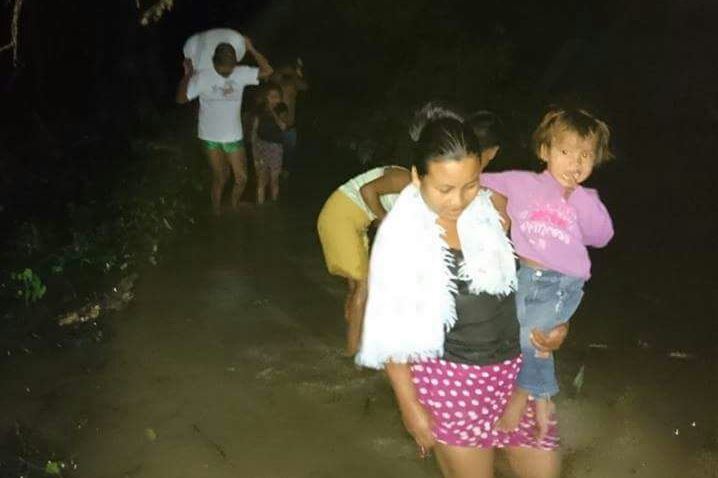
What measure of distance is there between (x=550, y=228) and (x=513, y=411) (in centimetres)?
63

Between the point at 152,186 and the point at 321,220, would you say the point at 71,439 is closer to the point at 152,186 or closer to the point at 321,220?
the point at 321,220

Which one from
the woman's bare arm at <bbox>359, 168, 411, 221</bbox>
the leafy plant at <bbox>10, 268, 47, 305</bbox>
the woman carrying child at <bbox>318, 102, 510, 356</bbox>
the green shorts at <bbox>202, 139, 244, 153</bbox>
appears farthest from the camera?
the green shorts at <bbox>202, 139, 244, 153</bbox>

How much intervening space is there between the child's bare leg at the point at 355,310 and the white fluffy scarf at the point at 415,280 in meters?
1.62

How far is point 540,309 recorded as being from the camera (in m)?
2.82

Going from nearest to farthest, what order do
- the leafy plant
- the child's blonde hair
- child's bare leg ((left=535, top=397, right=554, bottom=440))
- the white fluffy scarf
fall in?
the white fluffy scarf, the child's blonde hair, child's bare leg ((left=535, top=397, right=554, bottom=440)), the leafy plant

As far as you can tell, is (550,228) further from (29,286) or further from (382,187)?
(29,286)

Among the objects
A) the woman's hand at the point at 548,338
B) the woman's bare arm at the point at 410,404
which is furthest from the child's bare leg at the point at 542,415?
the woman's bare arm at the point at 410,404

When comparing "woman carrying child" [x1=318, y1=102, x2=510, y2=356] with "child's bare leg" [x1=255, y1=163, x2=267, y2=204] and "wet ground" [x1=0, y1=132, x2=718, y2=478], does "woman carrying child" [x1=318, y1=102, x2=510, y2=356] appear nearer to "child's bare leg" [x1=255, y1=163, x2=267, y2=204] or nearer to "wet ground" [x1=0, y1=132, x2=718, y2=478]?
"wet ground" [x1=0, y1=132, x2=718, y2=478]

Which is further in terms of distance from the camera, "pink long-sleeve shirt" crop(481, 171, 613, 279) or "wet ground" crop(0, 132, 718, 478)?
"wet ground" crop(0, 132, 718, 478)

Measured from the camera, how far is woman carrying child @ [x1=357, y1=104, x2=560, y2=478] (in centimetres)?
245

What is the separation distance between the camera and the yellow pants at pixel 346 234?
4.12m

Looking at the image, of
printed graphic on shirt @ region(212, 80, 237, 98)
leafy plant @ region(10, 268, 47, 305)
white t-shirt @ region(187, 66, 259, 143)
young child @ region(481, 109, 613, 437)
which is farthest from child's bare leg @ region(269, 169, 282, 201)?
young child @ region(481, 109, 613, 437)

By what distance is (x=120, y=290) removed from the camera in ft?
19.2

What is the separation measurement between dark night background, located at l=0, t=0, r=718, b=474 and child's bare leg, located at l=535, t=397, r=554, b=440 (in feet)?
12.8
